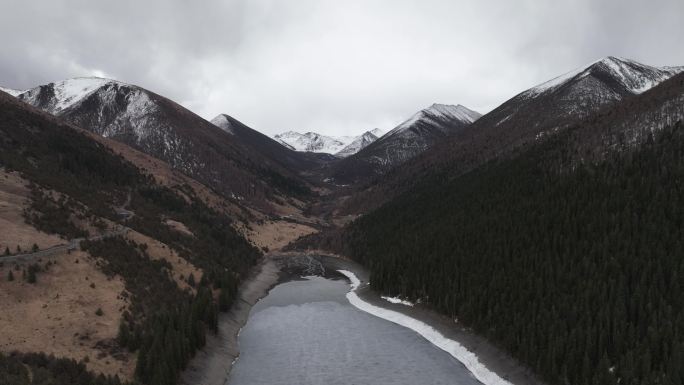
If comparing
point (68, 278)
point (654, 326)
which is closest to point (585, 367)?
point (654, 326)

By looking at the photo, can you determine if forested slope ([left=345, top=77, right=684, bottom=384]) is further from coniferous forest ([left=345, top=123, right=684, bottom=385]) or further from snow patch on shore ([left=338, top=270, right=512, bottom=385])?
snow patch on shore ([left=338, top=270, right=512, bottom=385])

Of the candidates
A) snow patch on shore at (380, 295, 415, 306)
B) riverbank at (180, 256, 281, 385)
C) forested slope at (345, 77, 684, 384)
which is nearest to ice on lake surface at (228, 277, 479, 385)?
riverbank at (180, 256, 281, 385)

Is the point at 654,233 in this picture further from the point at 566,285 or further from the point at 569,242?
the point at 566,285

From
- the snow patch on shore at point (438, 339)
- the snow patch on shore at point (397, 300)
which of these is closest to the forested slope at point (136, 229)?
the snow patch on shore at point (438, 339)

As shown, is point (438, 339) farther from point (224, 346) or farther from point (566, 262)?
point (224, 346)

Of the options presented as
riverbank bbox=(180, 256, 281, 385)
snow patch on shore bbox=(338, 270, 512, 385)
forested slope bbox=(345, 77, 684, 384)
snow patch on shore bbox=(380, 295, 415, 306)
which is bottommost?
riverbank bbox=(180, 256, 281, 385)

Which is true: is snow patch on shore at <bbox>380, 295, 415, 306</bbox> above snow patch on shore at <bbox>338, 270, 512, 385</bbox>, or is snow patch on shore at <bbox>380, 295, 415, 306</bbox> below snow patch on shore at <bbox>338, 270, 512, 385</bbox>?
above

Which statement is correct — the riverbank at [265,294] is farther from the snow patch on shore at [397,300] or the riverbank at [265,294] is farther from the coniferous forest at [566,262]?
the coniferous forest at [566,262]
